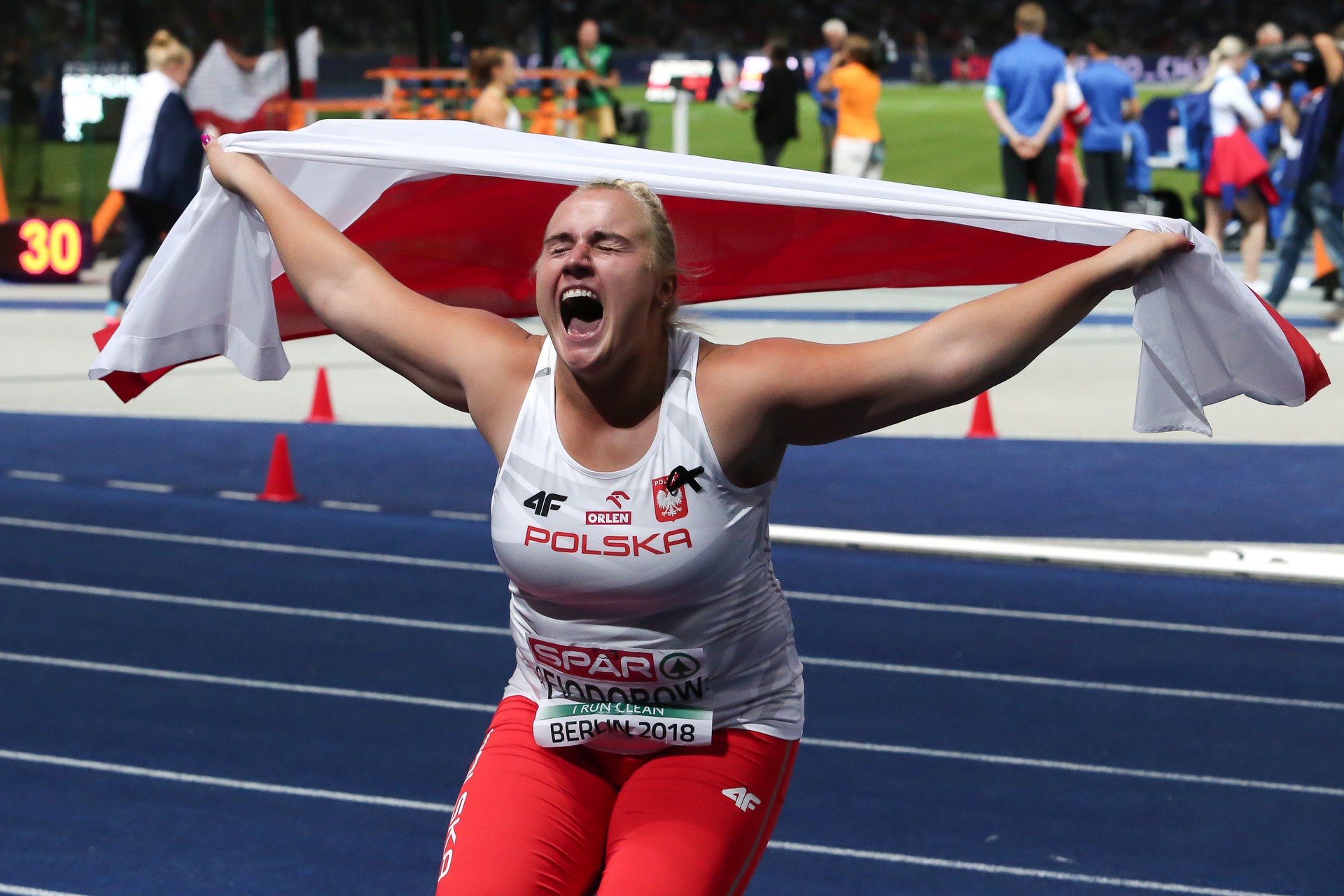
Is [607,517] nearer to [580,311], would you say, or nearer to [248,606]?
[580,311]

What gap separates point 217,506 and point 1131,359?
7.43 m

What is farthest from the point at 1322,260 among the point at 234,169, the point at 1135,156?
the point at 234,169

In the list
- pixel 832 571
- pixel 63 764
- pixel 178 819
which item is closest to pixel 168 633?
pixel 63 764

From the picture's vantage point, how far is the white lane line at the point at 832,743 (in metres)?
5.35

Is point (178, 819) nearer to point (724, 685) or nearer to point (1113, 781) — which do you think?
point (724, 685)

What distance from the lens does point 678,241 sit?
164 inches

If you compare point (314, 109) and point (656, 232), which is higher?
point (656, 232)

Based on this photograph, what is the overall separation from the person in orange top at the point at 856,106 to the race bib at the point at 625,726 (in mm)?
14228

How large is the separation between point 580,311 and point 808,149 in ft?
110

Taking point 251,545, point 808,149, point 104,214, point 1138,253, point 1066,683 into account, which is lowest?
point 808,149

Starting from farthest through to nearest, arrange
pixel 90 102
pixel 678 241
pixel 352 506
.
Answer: pixel 90 102 < pixel 352 506 < pixel 678 241

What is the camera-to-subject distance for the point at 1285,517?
8.53 metres

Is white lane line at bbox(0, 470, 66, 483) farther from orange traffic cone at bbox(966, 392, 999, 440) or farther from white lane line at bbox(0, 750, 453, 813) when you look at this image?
orange traffic cone at bbox(966, 392, 999, 440)

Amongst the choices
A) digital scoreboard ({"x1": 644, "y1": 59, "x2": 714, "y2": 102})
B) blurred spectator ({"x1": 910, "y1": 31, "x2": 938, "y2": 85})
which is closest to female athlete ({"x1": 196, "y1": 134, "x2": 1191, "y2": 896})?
digital scoreboard ({"x1": 644, "y1": 59, "x2": 714, "y2": 102})
